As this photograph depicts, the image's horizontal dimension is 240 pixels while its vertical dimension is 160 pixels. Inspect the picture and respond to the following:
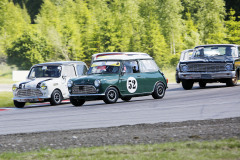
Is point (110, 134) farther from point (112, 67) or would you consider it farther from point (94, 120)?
point (112, 67)

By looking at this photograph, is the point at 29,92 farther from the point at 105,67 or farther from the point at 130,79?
the point at 130,79

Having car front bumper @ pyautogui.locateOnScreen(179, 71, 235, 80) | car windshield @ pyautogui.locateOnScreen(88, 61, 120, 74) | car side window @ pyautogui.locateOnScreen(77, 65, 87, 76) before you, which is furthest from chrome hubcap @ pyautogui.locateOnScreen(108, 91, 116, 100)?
car front bumper @ pyautogui.locateOnScreen(179, 71, 235, 80)

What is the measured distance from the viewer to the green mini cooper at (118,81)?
1614 centimetres

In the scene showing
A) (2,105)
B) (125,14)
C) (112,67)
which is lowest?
(2,105)

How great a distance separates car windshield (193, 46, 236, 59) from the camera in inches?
876

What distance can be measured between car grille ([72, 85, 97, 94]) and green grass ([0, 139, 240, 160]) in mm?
8544

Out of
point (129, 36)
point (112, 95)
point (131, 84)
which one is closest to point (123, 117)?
point (112, 95)

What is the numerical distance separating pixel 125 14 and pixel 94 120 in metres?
83.4

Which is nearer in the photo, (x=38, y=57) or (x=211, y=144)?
(x=211, y=144)

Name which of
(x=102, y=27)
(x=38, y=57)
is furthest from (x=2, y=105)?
(x=38, y=57)

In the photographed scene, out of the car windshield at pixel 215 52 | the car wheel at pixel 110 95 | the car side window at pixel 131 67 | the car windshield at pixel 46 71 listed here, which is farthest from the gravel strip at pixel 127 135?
the car windshield at pixel 215 52

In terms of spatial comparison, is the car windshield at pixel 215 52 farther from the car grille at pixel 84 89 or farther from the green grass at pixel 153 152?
the green grass at pixel 153 152

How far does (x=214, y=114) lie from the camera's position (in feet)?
38.4

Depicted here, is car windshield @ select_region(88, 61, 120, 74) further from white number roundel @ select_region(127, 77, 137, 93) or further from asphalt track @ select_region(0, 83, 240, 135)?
asphalt track @ select_region(0, 83, 240, 135)
